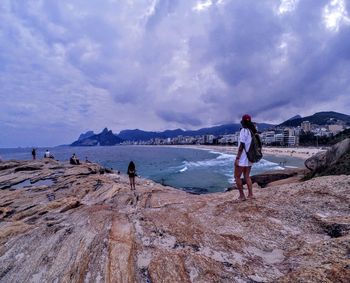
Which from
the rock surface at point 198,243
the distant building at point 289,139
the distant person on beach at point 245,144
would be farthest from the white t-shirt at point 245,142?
the distant building at point 289,139

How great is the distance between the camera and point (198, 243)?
4.14m

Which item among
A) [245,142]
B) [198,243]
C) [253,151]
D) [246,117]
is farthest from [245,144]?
[198,243]

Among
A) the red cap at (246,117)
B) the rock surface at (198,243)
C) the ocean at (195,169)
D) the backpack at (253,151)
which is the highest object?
the red cap at (246,117)

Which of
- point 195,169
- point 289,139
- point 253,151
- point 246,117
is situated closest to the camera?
point 253,151

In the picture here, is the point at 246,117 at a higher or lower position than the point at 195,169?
higher

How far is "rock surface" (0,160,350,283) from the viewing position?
315cm

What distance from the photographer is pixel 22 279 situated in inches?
144

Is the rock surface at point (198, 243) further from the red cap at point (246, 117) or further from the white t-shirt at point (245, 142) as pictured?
the red cap at point (246, 117)

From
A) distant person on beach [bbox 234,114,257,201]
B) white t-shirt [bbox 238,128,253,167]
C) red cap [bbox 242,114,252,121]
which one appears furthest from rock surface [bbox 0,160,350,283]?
red cap [bbox 242,114,252,121]

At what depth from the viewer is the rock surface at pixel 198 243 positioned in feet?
10.3

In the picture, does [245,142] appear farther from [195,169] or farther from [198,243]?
[195,169]

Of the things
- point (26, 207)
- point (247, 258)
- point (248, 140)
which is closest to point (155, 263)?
point (247, 258)

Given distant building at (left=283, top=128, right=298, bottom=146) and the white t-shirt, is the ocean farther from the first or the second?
distant building at (left=283, top=128, right=298, bottom=146)

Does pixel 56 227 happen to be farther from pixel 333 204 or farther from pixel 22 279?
pixel 333 204
